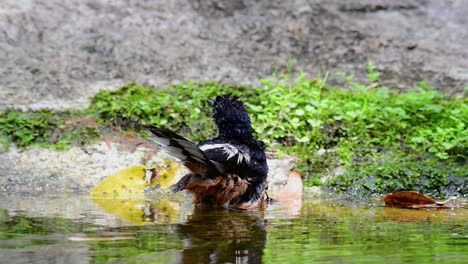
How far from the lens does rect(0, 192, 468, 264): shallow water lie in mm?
3061

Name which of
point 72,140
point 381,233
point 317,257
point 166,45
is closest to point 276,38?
point 166,45

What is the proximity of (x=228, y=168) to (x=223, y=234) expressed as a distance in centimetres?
126

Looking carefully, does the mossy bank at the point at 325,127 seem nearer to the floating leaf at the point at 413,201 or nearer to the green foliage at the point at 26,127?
the green foliage at the point at 26,127

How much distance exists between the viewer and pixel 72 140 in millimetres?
6754

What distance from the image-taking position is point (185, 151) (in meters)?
4.49

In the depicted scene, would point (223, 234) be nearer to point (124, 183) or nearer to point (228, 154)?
point (228, 154)

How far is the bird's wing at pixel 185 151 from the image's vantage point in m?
4.25

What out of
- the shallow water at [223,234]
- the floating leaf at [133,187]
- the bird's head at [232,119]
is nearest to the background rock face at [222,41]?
the floating leaf at [133,187]

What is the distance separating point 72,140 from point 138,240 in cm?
344

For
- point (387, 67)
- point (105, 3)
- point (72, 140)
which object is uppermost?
point (105, 3)

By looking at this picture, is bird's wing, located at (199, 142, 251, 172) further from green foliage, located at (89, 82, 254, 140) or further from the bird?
green foliage, located at (89, 82, 254, 140)

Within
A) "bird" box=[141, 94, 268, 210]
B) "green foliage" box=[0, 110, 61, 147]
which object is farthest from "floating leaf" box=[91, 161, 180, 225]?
"green foliage" box=[0, 110, 61, 147]

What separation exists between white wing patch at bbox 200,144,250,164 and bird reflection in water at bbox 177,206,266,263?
1.28 ft

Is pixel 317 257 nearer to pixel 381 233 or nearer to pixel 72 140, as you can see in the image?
pixel 381 233
